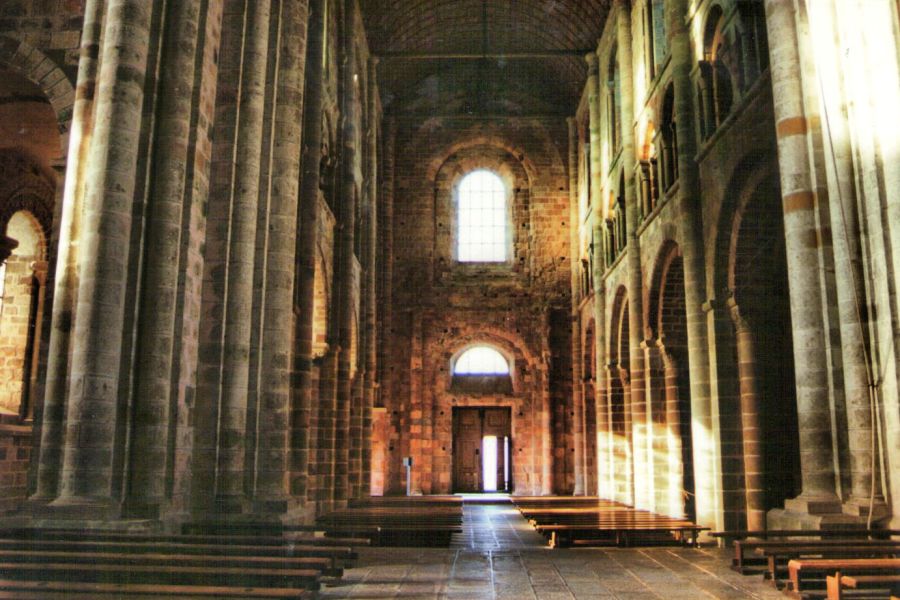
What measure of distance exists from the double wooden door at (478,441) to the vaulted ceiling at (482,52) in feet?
36.1

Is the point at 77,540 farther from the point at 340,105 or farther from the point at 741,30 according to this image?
the point at 340,105

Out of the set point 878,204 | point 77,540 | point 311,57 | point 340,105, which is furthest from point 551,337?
point 77,540

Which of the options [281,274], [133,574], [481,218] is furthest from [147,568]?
[481,218]

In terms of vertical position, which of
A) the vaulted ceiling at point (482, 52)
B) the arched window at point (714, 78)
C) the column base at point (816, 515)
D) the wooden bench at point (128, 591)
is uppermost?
the vaulted ceiling at point (482, 52)

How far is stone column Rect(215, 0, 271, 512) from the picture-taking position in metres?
11.3

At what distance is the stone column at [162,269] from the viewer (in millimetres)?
8820

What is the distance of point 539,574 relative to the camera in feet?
32.0

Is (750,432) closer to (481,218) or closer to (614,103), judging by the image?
(614,103)

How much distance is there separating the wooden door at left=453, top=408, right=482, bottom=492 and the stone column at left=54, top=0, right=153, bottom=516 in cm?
2124

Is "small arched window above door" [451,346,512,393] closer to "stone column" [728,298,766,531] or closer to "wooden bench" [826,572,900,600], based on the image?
"stone column" [728,298,766,531]

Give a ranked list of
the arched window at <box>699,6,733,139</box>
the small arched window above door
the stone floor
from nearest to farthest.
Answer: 1. the stone floor
2. the arched window at <box>699,6,733,139</box>
3. the small arched window above door

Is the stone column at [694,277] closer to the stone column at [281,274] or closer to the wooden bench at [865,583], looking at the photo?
the stone column at [281,274]

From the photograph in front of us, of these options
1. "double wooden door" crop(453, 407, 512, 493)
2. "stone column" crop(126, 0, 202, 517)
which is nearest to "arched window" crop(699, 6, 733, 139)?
"stone column" crop(126, 0, 202, 517)

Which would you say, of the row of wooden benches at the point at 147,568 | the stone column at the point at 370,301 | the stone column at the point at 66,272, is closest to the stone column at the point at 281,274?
the stone column at the point at 66,272
